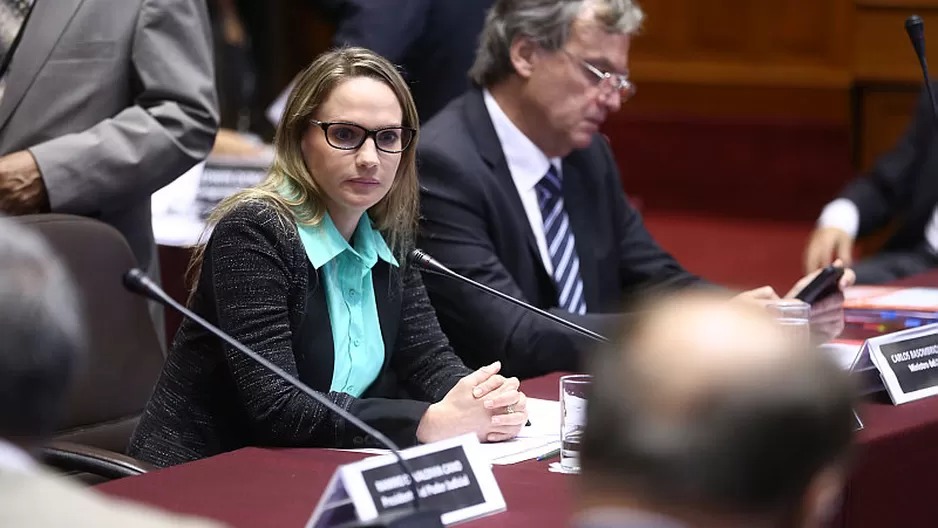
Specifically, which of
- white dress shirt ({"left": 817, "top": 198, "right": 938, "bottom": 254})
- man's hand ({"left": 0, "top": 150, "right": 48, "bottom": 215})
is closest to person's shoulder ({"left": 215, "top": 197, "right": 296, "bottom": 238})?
man's hand ({"left": 0, "top": 150, "right": 48, "bottom": 215})

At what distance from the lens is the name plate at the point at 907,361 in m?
2.52

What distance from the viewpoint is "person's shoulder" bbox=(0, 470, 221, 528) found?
3.72 ft

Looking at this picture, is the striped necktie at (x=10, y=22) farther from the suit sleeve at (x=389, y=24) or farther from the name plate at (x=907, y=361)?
the name plate at (x=907, y=361)

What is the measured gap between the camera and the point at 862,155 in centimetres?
698

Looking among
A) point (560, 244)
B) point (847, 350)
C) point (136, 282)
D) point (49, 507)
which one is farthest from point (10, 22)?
point (49, 507)

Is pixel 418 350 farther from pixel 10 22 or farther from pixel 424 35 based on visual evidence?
pixel 424 35

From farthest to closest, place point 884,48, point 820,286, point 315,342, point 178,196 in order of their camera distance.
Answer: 1. point 884,48
2. point 178,196
3. point 820,286
4. point 315,342

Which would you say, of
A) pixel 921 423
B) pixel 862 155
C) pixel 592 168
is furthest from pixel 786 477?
pixel 862 155

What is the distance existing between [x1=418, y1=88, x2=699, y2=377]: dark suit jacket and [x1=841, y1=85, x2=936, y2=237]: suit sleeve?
1265 mm

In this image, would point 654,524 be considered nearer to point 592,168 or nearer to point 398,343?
point 398,343

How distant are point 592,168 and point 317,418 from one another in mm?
1355

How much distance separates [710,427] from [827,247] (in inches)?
126

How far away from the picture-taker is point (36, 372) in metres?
1.21

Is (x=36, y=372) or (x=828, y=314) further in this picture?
(x=828, y=314)
